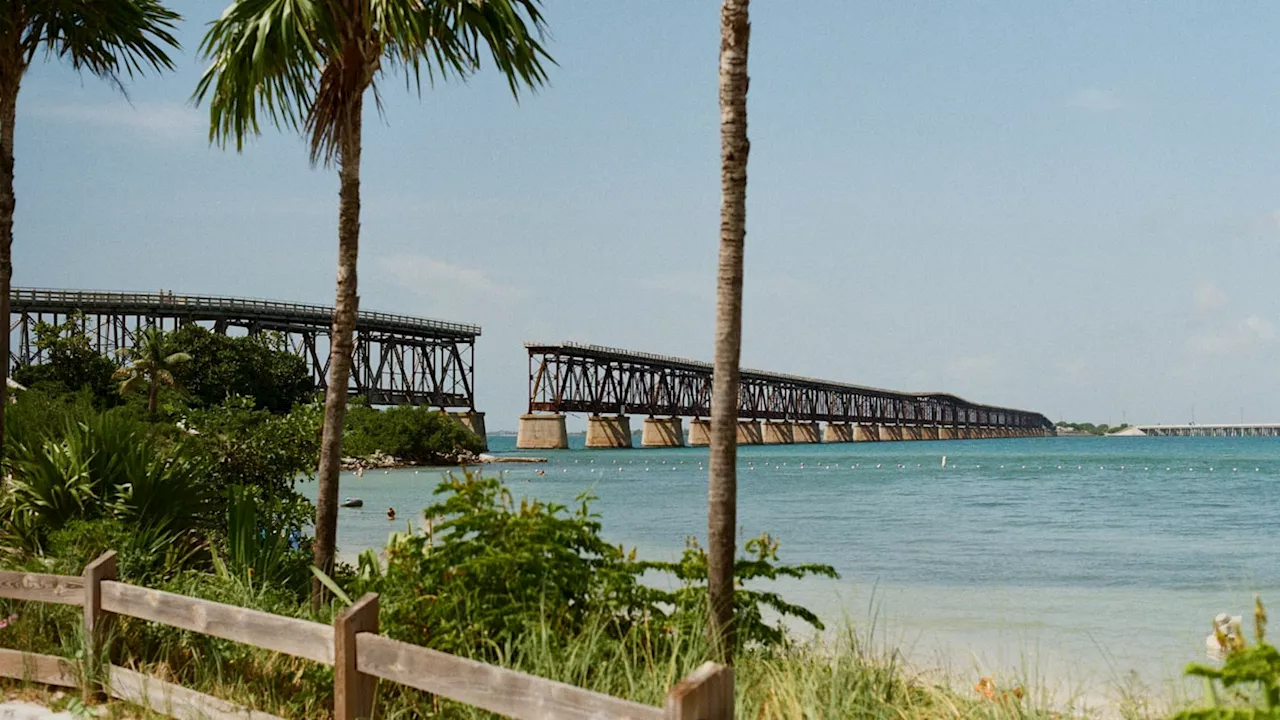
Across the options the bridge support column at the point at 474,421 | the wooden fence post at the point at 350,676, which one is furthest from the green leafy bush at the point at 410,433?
the wooden fence post at the point at 350,676

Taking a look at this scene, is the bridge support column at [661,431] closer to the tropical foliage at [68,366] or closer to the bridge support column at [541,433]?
the bridge support column at [541,433]

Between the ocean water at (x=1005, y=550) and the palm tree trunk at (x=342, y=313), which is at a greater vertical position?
the palm tree trunk at (x=342, y=313)

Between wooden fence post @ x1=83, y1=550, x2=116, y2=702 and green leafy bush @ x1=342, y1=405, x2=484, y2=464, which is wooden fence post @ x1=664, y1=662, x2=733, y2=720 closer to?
wooden fence post @ x1=83, y1=550, x2=116, y2=702

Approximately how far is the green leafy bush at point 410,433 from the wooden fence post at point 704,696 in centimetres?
7451

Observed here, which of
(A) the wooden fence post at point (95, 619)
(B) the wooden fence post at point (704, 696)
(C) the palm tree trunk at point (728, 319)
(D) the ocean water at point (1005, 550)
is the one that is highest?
(C) the palm tree trunk at point (728, 319)

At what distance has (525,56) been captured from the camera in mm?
10391

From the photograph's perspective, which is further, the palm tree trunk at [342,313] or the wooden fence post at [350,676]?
the palm tree trunk at [342,313]

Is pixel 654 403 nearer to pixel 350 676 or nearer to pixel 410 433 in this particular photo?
pixel 410 433

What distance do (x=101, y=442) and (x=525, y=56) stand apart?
5307 millimetres

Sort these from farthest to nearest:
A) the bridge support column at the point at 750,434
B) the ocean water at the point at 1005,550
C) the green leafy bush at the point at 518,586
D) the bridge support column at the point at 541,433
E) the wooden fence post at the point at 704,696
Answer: the bridge support column at the point at 750,434 < the bridge support column at the point at 541,433 < the ocean water at the point at 1005,550 < the green leafy bush at the point at 518,586 < the wooden fence post at the point at 704,696

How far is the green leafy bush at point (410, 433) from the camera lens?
80.1 metres

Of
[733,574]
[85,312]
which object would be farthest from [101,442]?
[85,312]

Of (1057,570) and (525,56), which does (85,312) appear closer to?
(1057,570)

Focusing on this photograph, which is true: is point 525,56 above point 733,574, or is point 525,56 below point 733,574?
above
